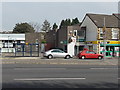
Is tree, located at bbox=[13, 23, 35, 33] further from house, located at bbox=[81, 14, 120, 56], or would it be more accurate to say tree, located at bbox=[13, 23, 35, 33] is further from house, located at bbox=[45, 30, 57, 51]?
house, located at bbox=[81, 14, 120, 56]

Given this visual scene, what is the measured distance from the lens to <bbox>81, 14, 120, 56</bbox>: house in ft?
117

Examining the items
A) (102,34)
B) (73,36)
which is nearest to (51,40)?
(73,36)

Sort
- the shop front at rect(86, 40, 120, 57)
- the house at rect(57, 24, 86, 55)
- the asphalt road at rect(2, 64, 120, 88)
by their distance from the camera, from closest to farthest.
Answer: the asphalt road at rect(2, 64, 120, 88), the shop front at rect(86, 40, 120, 57), the house at rect(57, 24, 86, 55)

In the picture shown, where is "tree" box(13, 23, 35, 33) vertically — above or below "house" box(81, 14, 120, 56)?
above

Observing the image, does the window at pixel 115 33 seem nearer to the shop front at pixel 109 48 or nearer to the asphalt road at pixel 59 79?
the shop front at pixel 109 48

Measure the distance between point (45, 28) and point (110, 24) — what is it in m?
69.9

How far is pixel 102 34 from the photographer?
3609 cm

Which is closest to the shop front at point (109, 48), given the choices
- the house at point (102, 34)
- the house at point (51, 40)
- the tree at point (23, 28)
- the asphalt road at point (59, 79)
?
the house at point (102, 34)

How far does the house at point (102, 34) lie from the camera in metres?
35.7

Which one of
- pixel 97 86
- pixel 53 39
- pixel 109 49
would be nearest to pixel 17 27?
pixel 53 39

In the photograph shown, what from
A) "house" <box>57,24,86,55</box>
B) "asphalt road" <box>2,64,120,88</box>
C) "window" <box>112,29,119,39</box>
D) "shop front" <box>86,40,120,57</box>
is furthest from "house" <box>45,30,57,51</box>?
"asphalt road" <box>2,64,120,88</box>

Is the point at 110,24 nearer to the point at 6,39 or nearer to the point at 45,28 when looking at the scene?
the point at 6,39

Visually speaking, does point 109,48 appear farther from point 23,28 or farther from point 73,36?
point 23,28

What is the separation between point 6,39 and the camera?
218ft
